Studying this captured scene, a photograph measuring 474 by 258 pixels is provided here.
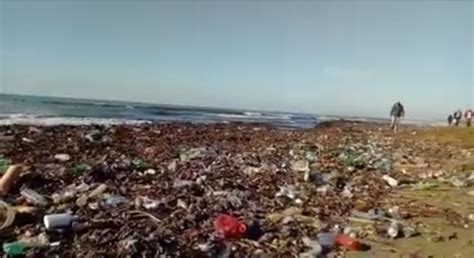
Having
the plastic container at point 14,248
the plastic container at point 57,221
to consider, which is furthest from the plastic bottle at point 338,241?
the plastic container at point 14,248

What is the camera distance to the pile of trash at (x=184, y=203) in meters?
4.39

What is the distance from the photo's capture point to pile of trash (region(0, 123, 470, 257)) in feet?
14.4

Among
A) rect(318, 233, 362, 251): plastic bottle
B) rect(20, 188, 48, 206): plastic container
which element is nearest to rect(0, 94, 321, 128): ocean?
rect(20, 188, 48, 206): plastic container

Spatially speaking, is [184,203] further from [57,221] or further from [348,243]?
[348,243]

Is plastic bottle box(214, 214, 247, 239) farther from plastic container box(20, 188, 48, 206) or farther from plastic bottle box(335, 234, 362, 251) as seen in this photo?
plastic container box(20, 188, 48, 206)

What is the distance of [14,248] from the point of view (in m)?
3.94

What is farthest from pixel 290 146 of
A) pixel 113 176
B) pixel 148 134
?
pixel 113 176

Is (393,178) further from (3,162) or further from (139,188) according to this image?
(3,162)

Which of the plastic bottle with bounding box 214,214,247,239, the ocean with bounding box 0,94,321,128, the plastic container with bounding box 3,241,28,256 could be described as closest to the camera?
the plastic container with bounding box 3,241,28,256

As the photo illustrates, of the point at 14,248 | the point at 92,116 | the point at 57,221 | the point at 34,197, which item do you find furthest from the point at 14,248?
the point at 92,116

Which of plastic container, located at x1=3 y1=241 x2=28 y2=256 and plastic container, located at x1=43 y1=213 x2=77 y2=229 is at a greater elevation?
plastic container, located at x1=43 y1=213 x2=77 y2=229

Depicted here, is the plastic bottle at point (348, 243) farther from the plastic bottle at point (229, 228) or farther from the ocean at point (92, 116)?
the ocean at point (92, 116)

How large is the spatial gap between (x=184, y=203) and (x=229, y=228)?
1148 mm

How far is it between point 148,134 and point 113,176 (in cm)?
741
